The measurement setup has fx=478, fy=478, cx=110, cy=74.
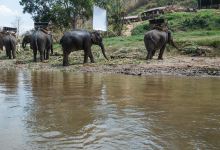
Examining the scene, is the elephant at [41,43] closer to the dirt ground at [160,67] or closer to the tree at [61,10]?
the dirt ground at [160,67]

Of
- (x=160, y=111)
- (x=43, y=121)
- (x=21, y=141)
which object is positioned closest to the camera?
(x=21, y=141)

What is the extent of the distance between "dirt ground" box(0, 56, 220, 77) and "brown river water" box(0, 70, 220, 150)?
15.6ft

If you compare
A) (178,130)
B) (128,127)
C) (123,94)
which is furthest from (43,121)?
(123,94)

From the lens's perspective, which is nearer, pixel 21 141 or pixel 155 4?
pixel 21 141

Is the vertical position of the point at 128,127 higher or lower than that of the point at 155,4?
lower

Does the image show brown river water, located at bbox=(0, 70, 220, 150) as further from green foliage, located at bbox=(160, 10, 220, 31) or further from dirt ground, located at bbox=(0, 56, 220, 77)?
green foliage, located at bbox=(160, 10, 220, 31)

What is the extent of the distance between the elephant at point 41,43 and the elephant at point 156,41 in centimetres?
511

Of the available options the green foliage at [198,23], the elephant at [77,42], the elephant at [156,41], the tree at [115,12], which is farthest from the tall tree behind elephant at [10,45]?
the tree at [115,12]

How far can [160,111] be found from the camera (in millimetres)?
7070

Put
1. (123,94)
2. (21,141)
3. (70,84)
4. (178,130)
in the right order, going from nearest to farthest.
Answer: (21,141) → (178,130) → (123,94) → (70,84)

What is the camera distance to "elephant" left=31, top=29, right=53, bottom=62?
73.2ft

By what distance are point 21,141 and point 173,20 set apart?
109 feet

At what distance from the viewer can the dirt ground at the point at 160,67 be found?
49.7 ft

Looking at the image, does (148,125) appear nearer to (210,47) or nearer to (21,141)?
(21,141)
